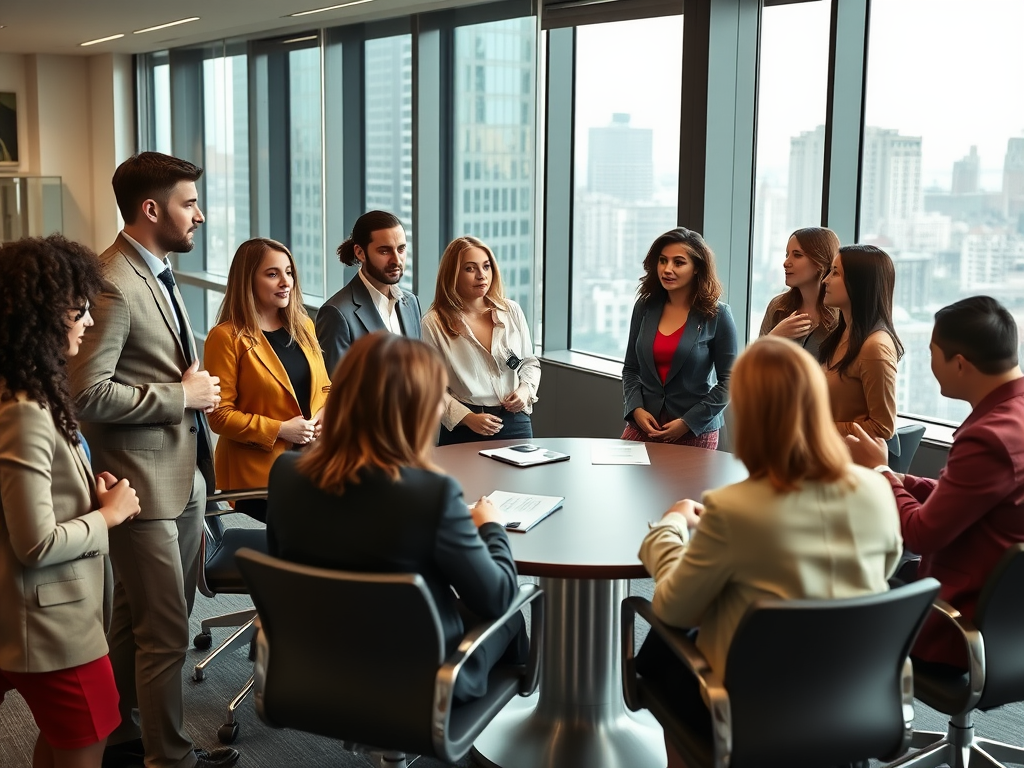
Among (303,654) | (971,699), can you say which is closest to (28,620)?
(303,654)

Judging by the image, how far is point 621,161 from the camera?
633 centimetres

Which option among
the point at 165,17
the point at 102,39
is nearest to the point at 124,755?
the point at 165,17

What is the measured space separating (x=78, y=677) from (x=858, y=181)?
3.99 meters

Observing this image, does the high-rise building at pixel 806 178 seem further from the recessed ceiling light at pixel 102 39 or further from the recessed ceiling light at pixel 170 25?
the recessed ceiling light at pixel 102 39

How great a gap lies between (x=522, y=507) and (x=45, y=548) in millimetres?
1200

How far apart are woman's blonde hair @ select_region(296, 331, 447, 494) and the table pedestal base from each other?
3.66 ft

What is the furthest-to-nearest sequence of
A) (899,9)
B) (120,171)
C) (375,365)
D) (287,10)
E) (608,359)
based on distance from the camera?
(287,10)
(608,359)
(899,9)
(120,171)
(375,365)

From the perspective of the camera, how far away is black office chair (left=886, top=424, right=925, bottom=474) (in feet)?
11.5

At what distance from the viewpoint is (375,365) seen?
7.01ft

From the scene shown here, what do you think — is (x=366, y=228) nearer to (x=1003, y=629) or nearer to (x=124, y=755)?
(x=124, y=755)

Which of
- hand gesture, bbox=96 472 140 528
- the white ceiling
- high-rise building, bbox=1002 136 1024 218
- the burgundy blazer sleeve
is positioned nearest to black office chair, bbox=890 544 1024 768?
the burgundy blazer sleeve

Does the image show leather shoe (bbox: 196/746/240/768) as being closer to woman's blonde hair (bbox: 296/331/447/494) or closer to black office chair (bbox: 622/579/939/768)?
woman's blonde hair (bbox: 296/331/447/494)

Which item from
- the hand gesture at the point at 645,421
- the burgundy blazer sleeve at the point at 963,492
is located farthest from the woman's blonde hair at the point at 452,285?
the burgundy blazer sleeve at the point at 963,492

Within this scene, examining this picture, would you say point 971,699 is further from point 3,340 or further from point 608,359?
point 608,359
